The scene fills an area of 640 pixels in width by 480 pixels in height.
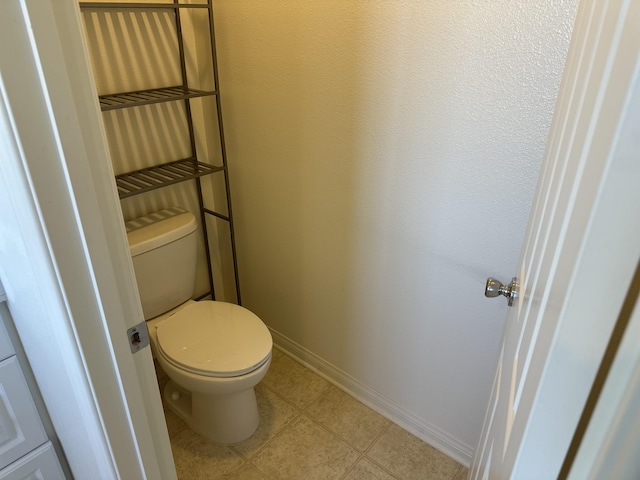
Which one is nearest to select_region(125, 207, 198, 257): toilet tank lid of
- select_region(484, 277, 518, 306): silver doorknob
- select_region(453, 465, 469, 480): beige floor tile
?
select_region(484, 277, 518, 306): silver doorknob

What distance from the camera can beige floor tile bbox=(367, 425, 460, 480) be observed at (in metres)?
1.67

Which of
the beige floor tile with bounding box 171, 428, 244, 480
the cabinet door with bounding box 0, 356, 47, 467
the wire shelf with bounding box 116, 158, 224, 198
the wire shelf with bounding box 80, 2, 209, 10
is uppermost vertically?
the wire shelf with bounding box 80, 2, 209, 10

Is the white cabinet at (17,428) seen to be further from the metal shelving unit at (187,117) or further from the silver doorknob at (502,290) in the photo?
the silver doorknob at (502,290)

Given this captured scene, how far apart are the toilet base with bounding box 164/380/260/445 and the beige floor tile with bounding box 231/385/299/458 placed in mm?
28

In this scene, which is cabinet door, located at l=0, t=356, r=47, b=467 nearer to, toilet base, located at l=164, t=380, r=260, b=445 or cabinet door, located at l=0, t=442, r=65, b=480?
cabinet door, located at l=0, t=442, r=65, b=480

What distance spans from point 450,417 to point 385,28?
1367mm

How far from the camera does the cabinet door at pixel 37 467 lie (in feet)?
3.17

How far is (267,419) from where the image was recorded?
1896 mm

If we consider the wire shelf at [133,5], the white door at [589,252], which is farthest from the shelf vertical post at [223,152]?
the white door at [589,252]

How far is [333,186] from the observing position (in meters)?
1.68

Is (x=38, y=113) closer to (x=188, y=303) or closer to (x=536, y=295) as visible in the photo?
(x=536, y=295)

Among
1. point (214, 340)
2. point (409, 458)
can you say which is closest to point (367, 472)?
point (409, 458)

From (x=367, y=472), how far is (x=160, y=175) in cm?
140

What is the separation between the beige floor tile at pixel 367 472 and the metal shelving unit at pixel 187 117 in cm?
98
